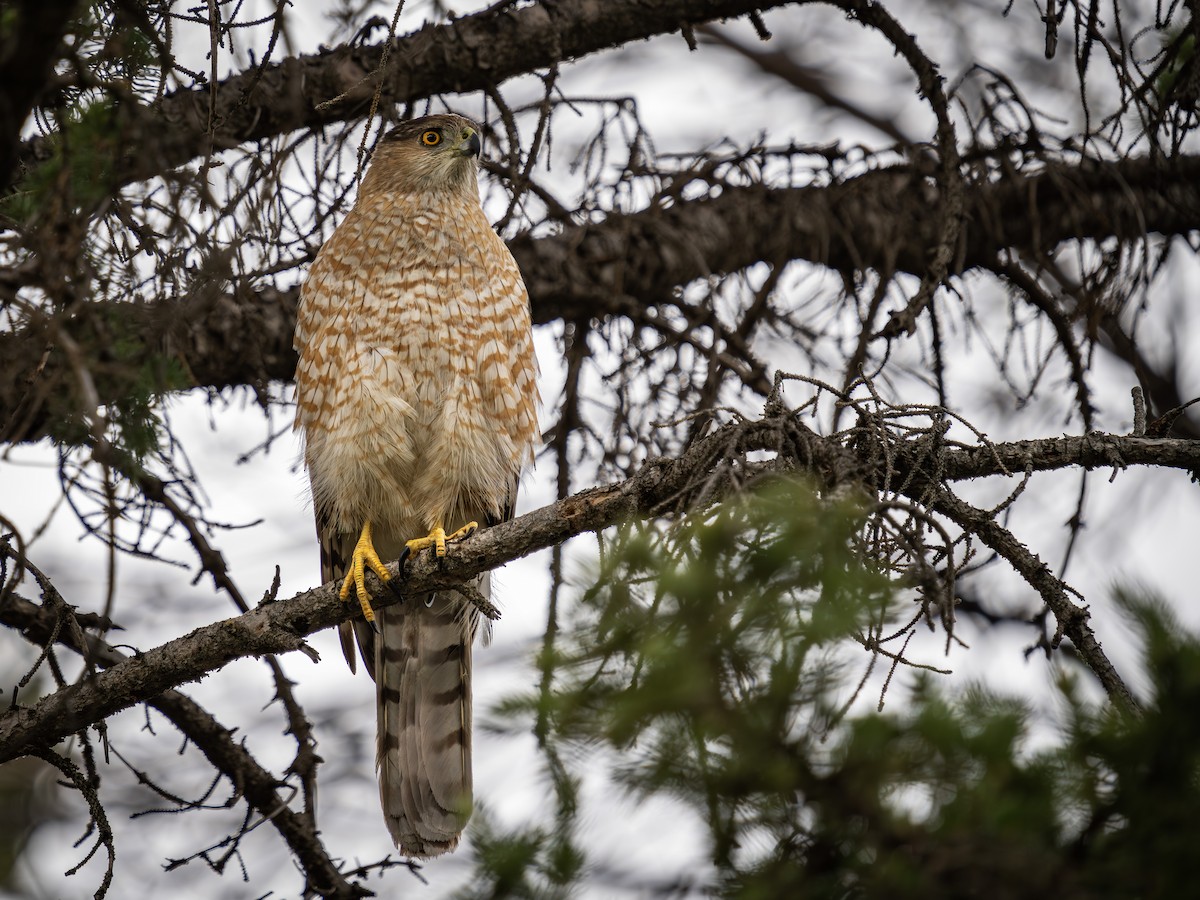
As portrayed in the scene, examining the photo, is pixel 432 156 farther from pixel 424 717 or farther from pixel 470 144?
pixel 424 717

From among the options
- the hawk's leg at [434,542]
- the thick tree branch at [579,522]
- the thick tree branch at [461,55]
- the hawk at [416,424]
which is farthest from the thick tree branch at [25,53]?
the thick tree branch at [461,55]

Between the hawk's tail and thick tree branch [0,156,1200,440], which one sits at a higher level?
thick tree branch [0,156,1200,440]

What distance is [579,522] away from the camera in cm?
333

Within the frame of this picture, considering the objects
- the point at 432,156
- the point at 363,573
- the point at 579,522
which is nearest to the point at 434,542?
the point at 363,573

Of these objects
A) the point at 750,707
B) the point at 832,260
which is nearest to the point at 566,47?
the point at 832,260

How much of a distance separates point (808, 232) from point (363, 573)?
2861mm

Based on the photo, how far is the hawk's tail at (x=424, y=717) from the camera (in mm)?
4668

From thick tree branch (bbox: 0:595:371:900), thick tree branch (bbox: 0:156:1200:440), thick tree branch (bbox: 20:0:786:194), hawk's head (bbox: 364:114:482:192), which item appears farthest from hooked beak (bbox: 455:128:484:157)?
thick tree branch (bbox: 0:595:371:900)

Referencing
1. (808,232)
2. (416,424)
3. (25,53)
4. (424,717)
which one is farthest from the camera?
(808,232)

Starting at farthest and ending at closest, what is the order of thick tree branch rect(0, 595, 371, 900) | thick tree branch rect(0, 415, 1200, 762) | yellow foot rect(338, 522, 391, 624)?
thick tree branch rect(0, 595, 371, 900), yellow foot rect(338, 522, 391, 624), thick tree branch rect(0, 415, 1200, 762)

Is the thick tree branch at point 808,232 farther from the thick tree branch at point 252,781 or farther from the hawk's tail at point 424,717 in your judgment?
the thick tree branch at point 252,781

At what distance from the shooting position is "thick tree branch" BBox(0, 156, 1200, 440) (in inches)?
208

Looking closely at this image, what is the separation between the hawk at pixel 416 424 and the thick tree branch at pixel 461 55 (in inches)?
18.6

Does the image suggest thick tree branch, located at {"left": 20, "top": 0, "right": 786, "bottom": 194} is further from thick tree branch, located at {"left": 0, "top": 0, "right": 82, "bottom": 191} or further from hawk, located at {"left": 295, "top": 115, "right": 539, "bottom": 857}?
thick tree branch, located at {"left": 0, "top": 0, "right": 82, "bottom": 191}
